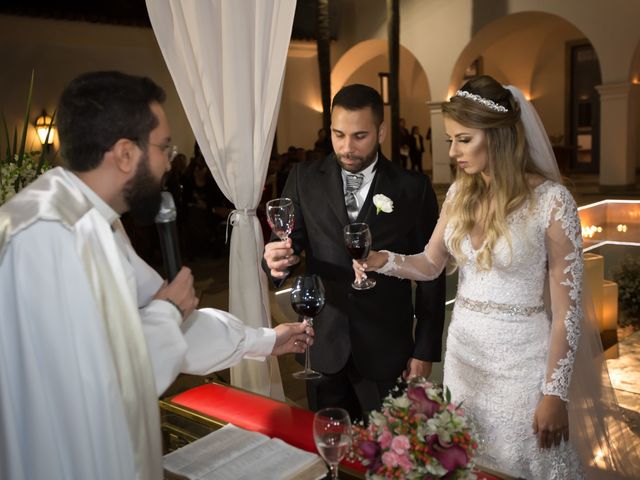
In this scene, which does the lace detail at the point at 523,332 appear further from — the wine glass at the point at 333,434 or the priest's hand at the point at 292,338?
the wine glass at the point at 333,434

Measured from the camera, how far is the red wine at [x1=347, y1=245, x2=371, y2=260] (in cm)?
254

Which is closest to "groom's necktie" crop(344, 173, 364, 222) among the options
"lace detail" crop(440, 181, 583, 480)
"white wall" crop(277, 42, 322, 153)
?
"lace detail" crop(440, 181, 583, 480)

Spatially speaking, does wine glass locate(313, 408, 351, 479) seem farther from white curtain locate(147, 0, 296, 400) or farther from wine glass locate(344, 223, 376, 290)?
white curtain locate(147, 0, 296, 400)

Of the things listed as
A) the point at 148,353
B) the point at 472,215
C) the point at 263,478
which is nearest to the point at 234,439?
the point at 263,478

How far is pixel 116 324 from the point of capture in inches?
61.9

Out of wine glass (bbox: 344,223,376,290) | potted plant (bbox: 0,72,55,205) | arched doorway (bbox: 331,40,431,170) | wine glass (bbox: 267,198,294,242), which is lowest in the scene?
wine glass (bbox: 344,223,376,290)

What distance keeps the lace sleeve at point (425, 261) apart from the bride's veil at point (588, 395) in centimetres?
41

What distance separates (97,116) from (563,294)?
166 centimetres

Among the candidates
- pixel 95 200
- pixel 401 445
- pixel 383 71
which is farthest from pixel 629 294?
pixel 383 71

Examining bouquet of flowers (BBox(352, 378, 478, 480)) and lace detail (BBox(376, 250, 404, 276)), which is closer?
bouquet of flowers (BBox(352, 378, 478, 480))

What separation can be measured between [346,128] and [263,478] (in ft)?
4.96

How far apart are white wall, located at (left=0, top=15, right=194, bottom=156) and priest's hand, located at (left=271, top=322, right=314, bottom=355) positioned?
Answer: 422 inches

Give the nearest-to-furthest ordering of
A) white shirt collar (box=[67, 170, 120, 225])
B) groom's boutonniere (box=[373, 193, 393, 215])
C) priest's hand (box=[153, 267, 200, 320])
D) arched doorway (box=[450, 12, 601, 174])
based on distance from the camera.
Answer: white shirt collar (box=[67, 170, 120, 225]) < priest's hand (box=[153, 267, 200, 320]) < groom's boutonniere (box=[373, 193, 393, 215]) < arched doorway (box=[450, 12, 601, 174])

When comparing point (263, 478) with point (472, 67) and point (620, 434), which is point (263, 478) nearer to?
point (620, 434)
